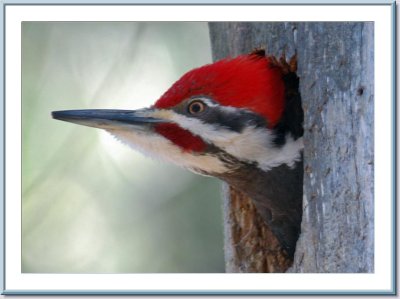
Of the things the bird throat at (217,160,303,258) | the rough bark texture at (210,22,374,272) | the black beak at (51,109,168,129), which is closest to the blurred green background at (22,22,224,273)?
the black beak at (51,109,168,129)

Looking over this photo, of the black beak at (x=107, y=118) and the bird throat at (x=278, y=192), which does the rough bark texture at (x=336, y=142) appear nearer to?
the bird throat at (x=278, y=192)

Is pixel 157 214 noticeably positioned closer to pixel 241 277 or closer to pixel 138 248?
pixel 138 248

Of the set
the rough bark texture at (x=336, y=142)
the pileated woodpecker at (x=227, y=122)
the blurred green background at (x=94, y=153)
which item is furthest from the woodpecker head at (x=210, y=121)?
the blurred green background at (x=94, y=153)

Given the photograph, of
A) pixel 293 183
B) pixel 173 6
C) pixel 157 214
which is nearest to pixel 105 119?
pixel 173 6

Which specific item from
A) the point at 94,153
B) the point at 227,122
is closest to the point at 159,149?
the point at 227,122

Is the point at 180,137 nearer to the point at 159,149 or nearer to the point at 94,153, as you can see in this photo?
the point at 159,149

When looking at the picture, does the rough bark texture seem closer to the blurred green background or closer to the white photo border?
the white photo border
